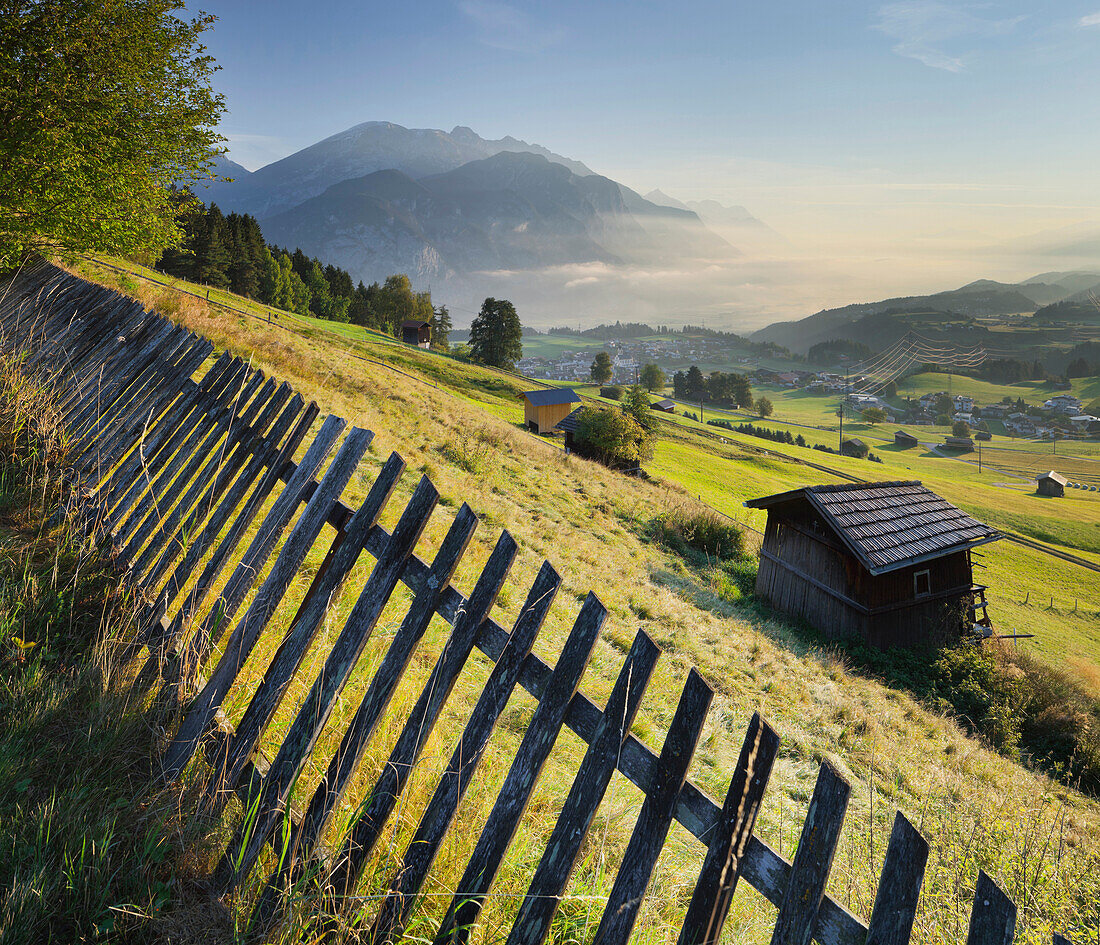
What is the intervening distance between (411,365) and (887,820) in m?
55.2

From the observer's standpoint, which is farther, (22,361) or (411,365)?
(411,365)

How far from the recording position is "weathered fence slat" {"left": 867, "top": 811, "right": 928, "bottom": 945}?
1255 mm

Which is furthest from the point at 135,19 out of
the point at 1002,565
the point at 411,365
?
the point at 1002,565

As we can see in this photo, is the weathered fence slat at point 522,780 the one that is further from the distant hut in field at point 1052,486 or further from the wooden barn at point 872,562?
the distant hut in field at point 1052,486

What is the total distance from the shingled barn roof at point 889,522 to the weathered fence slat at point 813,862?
59.3 feet

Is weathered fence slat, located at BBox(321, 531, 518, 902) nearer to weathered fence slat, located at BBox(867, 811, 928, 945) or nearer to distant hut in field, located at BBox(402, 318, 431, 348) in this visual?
weathered fence slat, located at BBox(867, 811, 928, 945)

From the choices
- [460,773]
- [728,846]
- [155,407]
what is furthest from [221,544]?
[728,846]

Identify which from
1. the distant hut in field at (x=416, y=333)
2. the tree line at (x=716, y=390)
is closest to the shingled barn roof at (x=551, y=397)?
the distant hut in field at (x=416, y=333)

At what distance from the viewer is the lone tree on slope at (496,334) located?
86.6 m

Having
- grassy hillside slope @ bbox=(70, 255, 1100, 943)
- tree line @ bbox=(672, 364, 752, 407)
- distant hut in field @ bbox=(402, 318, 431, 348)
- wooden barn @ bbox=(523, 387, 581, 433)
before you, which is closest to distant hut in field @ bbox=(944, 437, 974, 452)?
tree line @ bbox=(672, 364, 752, 407)

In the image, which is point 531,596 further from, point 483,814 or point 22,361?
point 22,361

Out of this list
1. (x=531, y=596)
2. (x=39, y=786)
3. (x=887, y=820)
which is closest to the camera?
(x=531, y=596)

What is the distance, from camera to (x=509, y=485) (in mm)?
15727

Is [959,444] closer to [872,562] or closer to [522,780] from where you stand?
[872,562]
